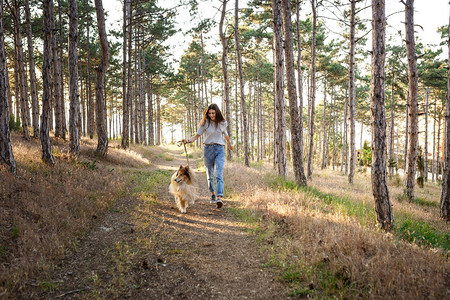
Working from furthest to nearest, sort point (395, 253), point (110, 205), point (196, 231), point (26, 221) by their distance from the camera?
point (110, 205), point (196, 231), point (26, 221), point (395, 253)

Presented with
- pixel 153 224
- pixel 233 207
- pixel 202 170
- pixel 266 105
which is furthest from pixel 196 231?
pixel 266 105

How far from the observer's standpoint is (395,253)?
132 inches

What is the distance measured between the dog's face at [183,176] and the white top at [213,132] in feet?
3.14

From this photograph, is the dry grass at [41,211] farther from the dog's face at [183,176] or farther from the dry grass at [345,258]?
the dry grass at [345,258]

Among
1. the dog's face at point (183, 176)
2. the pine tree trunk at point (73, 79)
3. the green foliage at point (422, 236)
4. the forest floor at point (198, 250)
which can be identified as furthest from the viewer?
the pine tree trunk at point (73, 79)

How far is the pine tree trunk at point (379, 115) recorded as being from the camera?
4492 mm

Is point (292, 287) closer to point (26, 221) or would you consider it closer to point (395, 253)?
point (395, 253)

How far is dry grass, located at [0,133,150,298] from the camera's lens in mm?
3004

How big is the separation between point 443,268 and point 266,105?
1562 inches

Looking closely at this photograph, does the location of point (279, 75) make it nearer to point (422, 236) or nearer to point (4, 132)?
point (422, 236)

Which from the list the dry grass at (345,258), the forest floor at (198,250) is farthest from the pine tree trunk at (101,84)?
the dry grass at (345,258)

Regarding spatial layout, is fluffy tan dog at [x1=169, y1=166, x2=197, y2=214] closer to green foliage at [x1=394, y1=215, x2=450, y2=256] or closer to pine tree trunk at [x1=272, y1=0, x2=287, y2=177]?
green foliage at [x1=394, y1=215, x2=450, y2=256]

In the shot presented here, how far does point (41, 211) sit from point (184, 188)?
2.76 m

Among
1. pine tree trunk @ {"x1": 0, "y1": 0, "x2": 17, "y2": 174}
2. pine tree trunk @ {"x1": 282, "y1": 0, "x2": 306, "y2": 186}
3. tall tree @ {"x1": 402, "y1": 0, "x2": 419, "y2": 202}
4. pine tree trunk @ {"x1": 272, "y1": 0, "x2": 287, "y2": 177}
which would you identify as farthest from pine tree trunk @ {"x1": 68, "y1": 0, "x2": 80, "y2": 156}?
tall tree @ {"x1": 402, "y1": 0, "x2": 419, "y2": 202}
